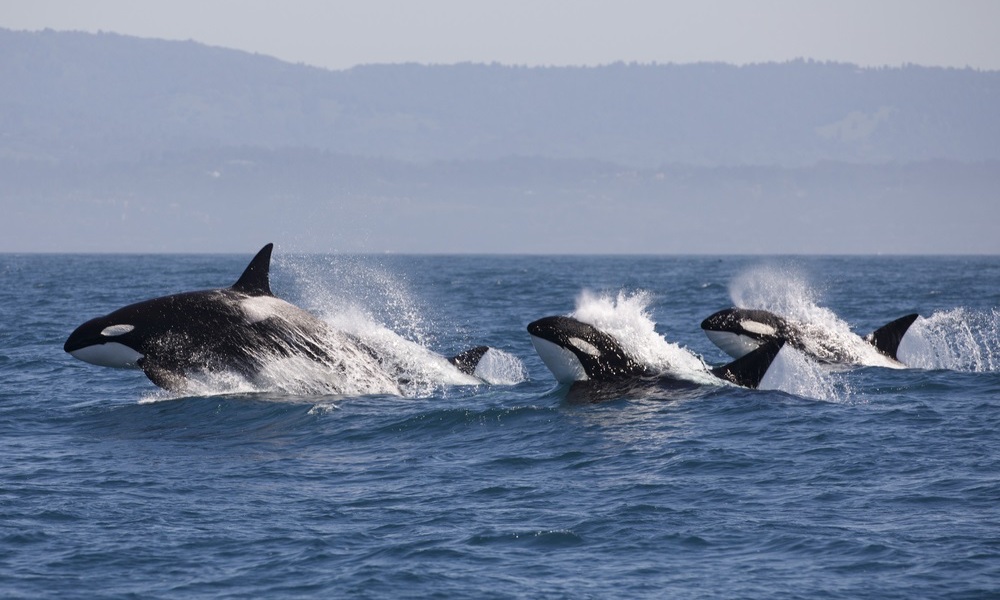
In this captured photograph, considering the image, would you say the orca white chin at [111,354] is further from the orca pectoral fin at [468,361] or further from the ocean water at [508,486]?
the orca pectoral fin at [468,361]

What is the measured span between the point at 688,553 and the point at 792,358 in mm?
10618

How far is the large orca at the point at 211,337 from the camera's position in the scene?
19.7 m

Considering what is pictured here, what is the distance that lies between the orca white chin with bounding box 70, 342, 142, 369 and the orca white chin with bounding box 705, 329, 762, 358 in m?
9.93

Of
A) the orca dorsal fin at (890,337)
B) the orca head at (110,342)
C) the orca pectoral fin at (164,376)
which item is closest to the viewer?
the orca pectoral fin at (164,376)

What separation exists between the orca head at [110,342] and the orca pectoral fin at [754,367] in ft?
28.9

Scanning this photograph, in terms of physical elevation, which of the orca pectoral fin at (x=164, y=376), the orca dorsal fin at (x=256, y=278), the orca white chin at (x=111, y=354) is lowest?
the orca pectoral fin at (x=164, y=376)

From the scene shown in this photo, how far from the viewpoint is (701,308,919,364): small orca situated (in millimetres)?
23422

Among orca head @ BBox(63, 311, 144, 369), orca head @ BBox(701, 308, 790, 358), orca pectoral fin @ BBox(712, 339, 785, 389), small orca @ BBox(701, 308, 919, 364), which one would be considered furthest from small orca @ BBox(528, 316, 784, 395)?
orca head @ BBox(63, 311, 144, 369)

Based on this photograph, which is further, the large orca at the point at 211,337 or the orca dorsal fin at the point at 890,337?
the orca dorsal fin at the point at 890,337

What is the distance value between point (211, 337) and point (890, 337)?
13.0m

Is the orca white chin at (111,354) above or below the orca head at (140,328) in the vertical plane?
below

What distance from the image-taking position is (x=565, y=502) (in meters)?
13.6

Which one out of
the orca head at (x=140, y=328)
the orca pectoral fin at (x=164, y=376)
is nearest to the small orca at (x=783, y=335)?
the orca head at (x=140, y=328)

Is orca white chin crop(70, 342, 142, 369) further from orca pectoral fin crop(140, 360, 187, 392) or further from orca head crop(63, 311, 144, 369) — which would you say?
orca pectoral fin crop(140, 360, 187, 392)
